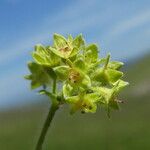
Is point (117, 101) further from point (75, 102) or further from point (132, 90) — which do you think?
point (132, 90)

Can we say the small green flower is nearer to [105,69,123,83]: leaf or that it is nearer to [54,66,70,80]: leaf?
[54,66,70,80]: leaf

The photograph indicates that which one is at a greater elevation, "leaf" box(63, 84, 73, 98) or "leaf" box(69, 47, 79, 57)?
"leaf" box(69, 47, 79, 57)

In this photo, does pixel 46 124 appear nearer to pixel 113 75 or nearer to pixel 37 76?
pixel 37 76

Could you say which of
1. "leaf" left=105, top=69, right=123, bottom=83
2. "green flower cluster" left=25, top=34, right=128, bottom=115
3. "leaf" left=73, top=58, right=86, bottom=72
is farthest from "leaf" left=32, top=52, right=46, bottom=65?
"leaf" left=105, top=69, right=123, bottom=83

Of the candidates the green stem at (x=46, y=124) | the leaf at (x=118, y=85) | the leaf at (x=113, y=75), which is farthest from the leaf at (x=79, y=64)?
the green stem at (x=46, y=124)

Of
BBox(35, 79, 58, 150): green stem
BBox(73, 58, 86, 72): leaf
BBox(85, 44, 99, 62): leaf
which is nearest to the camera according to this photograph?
BBox(35, 79, 58, 150): green stem

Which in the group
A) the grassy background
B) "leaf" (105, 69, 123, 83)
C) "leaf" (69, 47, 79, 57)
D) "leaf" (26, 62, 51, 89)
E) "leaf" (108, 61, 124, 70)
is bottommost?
the grassy background

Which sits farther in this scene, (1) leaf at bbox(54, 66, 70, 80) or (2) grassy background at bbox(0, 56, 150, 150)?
(2) grassy background at bbox(0, 56, 150, 150)

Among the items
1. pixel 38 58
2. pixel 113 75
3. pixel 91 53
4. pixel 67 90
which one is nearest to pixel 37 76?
pixel 38 58
